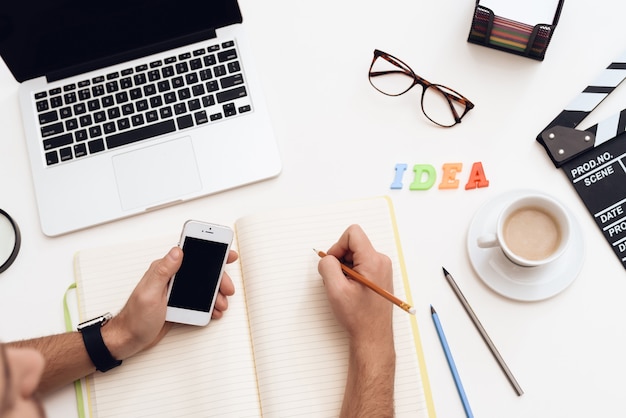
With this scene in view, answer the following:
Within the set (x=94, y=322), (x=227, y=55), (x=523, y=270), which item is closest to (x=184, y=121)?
(x=227, y=55)

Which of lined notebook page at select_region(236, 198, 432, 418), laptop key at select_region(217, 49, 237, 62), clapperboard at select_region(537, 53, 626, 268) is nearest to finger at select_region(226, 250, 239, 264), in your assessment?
lined notebook page at select_region(236, 198, 432, 418)

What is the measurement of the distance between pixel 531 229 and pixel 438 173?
178 mm

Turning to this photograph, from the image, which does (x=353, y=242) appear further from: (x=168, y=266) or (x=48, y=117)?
(x=48, y=117)

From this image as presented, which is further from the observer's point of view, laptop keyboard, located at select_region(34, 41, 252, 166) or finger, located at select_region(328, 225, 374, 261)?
laptop keyboard, located at select_region(34, 41, 252, 166)

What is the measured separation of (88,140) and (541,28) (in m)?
0.78

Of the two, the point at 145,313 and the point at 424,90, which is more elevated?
the point at 424,90

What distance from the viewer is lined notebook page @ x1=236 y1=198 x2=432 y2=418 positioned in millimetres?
903

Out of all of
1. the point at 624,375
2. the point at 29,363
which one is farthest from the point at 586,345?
the point at 29,363

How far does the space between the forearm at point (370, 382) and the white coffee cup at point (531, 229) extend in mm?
229

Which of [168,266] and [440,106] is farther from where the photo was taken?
[440,106]

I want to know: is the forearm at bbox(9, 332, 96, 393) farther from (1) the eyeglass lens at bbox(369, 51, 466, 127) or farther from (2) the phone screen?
(1) the eyeglass lens at bbox(369, 51, 466, 127)

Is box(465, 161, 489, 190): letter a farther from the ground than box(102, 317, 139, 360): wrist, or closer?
farther from the ground

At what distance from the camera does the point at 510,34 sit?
3.26ft

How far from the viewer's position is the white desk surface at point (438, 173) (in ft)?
3.03
